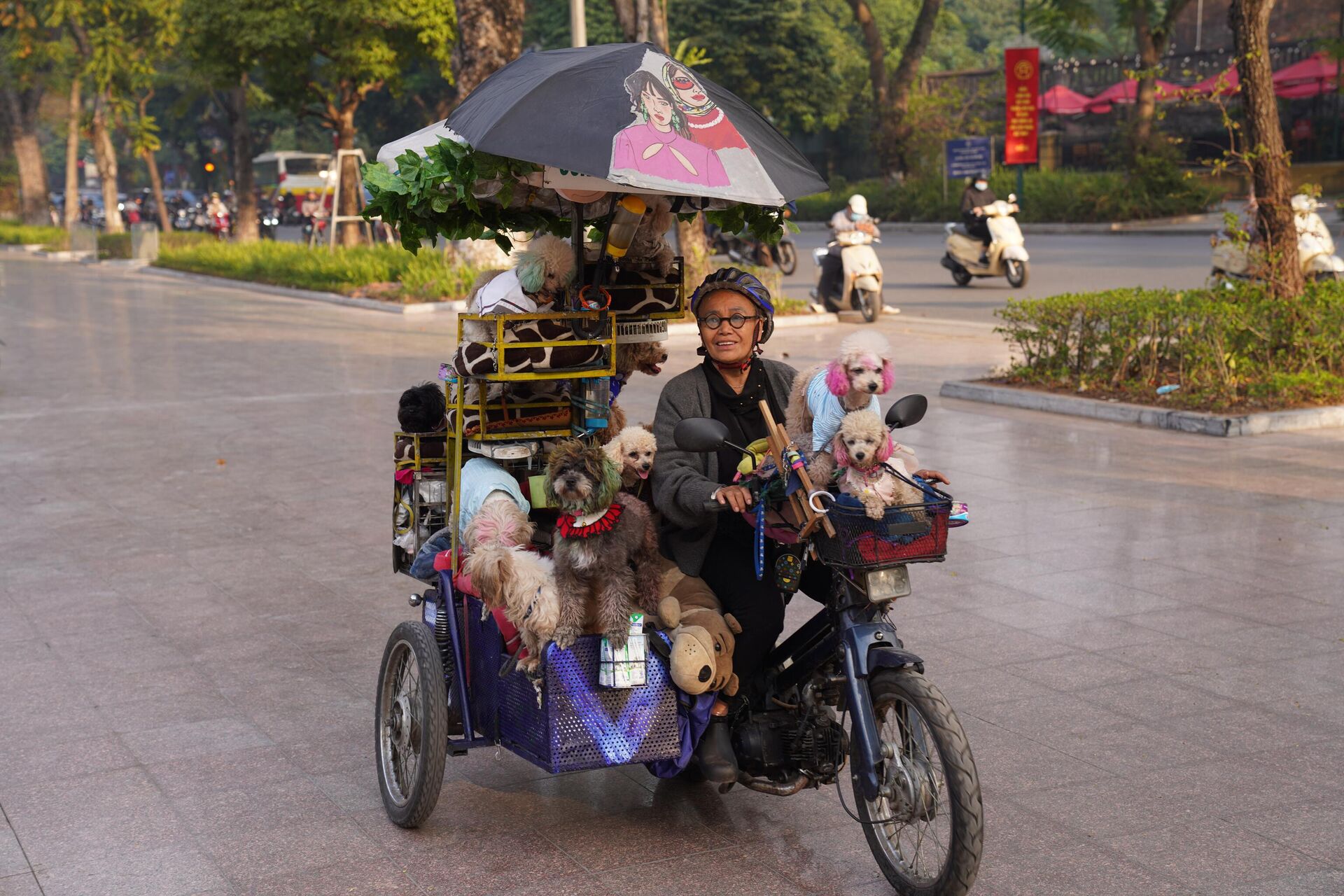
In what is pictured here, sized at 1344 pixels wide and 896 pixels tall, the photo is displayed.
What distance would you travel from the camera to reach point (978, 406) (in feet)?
40.4

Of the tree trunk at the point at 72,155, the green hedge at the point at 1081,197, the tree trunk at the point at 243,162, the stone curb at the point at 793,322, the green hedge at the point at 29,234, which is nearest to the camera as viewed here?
the stone curb at the point at 793,322

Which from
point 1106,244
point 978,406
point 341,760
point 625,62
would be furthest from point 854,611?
point 1106,244

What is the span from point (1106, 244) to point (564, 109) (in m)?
28.7

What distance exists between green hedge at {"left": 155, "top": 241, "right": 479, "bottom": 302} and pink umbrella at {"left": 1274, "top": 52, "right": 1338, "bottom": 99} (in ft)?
81.8

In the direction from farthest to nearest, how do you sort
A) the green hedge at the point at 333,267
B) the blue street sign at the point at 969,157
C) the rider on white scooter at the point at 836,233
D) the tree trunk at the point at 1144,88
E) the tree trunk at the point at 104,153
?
1. the tree trunk at the point at 104,153
2. the tree trunk at the point at 1144,88
3. the blue street sign at the point at 969,157
4. the green hedge at the point at 333,267
5. the rider on white scooter at the point at 836,233

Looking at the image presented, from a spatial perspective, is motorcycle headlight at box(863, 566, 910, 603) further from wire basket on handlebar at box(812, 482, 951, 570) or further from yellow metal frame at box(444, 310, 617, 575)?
yellow metal frame at box(444, 310, 617, 575)

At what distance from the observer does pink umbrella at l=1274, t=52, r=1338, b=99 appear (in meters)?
38.7

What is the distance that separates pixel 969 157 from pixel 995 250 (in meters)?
15.6

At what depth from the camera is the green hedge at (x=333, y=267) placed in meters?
22.5

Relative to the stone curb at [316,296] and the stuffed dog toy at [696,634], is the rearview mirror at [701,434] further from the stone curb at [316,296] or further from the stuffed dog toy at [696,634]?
the stone curb at [316,296]

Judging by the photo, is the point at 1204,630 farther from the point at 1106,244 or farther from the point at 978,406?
the point at 1106,244

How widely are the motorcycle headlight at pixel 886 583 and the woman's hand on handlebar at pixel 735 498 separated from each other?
0.37 metres

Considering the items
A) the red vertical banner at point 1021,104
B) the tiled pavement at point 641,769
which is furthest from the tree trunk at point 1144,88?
the tiled pavement at point 641,769

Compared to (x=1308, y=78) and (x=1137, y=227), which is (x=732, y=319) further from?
(x=1308, y=78)
